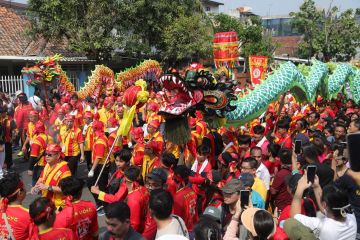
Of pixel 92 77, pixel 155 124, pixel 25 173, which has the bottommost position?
pixel 25 173

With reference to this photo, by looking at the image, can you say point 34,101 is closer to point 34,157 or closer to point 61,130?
point 61,130

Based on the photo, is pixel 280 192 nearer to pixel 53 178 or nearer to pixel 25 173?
pixel 53 178

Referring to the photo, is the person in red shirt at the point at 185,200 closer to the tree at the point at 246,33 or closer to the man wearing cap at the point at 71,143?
the man wearing cap at the point at 71,143

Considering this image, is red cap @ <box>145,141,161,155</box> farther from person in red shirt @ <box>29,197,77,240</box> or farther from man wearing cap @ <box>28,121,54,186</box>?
person in red shirt @ <box>29,197,77,240</box>

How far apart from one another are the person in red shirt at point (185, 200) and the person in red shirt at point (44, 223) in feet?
3.36

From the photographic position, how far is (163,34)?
1875cm

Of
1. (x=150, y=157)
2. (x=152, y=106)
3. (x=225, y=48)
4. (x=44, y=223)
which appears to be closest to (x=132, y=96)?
(x=150, y=157)

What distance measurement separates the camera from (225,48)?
17.6 m

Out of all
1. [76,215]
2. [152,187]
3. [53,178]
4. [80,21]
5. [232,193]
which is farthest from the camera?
[80,21]

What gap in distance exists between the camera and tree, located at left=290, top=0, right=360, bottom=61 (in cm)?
2794

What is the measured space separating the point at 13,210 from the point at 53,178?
4.00ft

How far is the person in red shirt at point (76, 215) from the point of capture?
10.7 feet

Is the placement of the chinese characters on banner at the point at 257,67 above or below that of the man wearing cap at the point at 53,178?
above

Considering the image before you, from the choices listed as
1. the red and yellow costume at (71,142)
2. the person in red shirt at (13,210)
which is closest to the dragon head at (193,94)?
the person in red shirt at (13,210)
